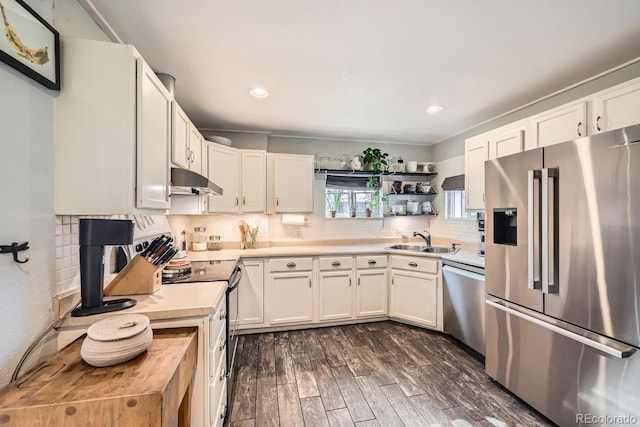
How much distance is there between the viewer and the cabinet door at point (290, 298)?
9.52ft

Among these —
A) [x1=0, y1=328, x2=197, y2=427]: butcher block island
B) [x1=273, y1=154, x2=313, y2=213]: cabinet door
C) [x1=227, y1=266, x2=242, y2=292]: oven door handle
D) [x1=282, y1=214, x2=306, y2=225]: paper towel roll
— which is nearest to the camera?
[x1=0, y1=328, x2=197, y2=427]: butcher block island

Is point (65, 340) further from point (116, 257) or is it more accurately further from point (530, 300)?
point (530, 300)

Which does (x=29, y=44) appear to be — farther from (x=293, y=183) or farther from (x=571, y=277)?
(x=571, y=277)

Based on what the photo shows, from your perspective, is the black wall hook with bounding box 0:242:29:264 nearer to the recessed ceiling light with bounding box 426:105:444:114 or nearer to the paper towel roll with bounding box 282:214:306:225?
the paper towel roll with bounding box 282:214:306:225

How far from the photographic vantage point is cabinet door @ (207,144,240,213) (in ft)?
9.31

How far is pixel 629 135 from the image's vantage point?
1.29 meters

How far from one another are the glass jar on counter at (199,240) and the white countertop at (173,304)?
154cm

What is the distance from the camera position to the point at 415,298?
300 cm

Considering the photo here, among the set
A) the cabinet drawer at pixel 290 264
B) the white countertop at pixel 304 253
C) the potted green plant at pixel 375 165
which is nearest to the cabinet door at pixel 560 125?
the white countertop at pixel 304 253

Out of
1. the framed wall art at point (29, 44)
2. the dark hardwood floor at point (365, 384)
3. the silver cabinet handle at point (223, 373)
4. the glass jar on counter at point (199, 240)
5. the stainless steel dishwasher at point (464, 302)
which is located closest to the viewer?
the framed wall art at point (29, 44)

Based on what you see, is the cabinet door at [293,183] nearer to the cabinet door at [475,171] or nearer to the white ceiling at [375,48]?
the white ceiling at [375,48]

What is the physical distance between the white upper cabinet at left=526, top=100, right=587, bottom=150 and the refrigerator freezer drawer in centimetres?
127

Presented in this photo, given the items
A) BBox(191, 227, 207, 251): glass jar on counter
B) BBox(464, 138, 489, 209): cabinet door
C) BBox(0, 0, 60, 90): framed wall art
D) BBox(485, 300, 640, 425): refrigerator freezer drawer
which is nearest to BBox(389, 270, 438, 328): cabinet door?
BBox(485, 300, 640, 425): refrigerator freezer drawer

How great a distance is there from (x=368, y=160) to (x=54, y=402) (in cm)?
340
